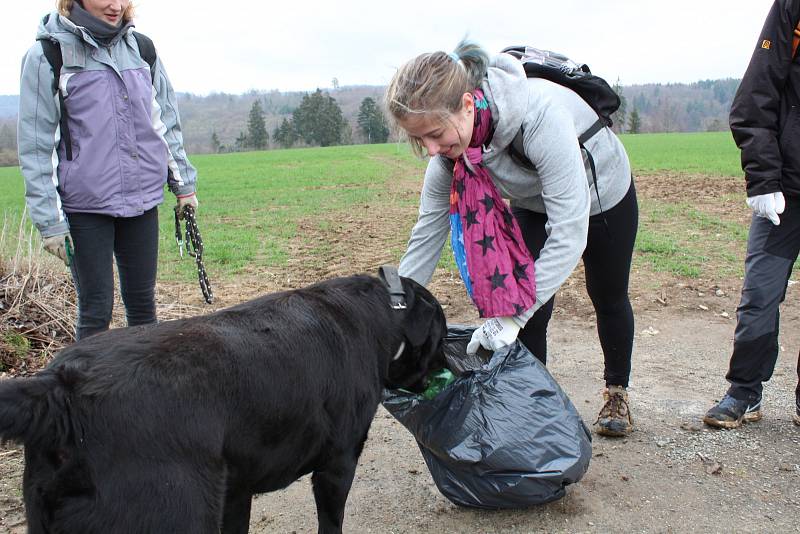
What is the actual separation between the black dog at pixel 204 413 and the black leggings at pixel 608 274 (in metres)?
0.99

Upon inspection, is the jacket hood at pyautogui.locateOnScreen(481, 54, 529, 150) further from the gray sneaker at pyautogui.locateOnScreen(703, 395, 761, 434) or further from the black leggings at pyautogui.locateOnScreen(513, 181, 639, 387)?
the gray sneaker at pyautogui.locateOnScreen(703, 395, 761, 434)

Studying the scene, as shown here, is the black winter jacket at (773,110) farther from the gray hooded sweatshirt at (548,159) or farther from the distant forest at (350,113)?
the distant forest at (350,113)

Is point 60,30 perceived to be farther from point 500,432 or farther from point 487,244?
point 500,432

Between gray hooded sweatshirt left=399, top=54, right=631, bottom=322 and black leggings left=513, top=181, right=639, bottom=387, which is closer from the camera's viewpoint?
gray hooded sweatshirt left=399, top=54, right=631, bottom=322

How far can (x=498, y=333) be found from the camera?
292cm

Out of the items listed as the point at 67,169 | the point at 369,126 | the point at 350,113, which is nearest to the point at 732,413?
the point at 67,169

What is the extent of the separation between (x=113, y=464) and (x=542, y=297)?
177 centimetres

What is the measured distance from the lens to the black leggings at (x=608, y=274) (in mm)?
3346

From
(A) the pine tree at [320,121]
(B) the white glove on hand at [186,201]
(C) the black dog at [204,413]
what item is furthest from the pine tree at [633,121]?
(C) the black dog at [204,413]

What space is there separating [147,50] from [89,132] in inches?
24.9

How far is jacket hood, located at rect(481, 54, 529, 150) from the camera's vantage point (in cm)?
267

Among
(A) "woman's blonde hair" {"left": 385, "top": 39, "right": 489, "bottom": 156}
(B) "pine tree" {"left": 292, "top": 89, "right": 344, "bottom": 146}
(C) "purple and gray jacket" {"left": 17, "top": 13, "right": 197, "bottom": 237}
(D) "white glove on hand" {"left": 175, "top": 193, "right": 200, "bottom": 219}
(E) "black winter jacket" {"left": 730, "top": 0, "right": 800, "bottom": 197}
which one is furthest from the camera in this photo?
(B) "pine tree" {"left": 292, "top": 89, "right": 344, "bottom": 146}

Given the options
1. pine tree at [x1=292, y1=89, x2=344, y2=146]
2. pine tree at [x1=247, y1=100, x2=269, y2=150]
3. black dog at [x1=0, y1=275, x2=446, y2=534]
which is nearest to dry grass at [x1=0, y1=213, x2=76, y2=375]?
black dog at [x1=0, y1=275, x2=446, y2=534]

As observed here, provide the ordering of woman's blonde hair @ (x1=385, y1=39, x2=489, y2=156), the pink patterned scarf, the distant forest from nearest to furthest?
woman's blonde hair @ (x1=385, y1=39, x2=489, y2=156)
the pink patterned scarf
the distant forest
